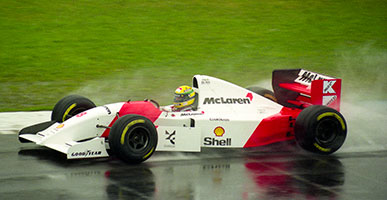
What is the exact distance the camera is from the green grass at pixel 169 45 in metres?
18.5

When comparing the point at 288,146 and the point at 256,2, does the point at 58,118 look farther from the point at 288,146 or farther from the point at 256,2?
the point at 256,2

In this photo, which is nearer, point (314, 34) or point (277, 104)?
point (277, 104)

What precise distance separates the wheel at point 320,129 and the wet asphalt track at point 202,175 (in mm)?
Result: 211

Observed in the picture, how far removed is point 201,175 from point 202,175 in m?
0.02

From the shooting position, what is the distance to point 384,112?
49.0ft

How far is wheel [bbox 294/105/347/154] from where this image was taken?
10.4m

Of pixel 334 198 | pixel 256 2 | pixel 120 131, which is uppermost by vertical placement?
pixel 256 2

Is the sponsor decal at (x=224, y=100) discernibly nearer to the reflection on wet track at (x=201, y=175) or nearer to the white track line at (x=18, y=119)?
the reflection on wet track at (x=201, y=175)

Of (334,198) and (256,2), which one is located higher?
(256,2)

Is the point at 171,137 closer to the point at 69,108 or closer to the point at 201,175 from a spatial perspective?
the point at 201,175

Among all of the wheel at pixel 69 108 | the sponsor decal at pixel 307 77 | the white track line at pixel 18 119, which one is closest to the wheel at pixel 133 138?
the wheel at pixel 69 108

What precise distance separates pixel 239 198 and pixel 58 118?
4336 mm

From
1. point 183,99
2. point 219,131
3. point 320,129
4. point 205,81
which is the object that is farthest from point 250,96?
point 320,129

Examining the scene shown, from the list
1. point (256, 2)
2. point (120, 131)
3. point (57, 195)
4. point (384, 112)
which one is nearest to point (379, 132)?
point (384, 112)
